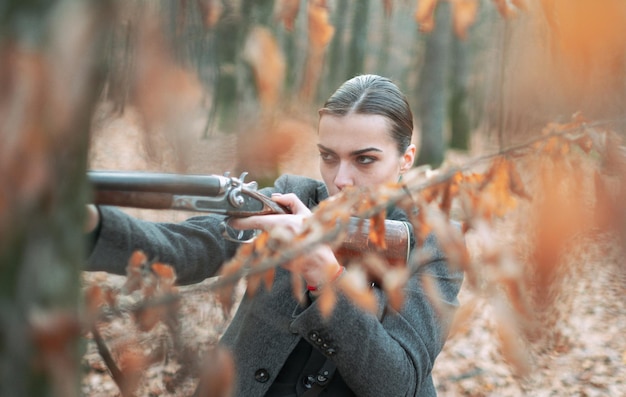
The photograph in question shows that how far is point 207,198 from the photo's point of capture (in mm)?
2137

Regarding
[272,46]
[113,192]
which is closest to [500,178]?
[272,46]

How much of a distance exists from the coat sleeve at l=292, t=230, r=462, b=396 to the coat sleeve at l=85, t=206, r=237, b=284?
1.53ft

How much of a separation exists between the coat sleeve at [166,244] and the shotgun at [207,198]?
17cm

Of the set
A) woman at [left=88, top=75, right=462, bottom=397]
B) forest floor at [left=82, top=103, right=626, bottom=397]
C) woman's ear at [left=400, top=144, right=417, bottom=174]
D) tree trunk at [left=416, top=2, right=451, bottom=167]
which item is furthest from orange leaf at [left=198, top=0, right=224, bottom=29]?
tree trunk at [left=416, top=2, right=451, bottom=167]

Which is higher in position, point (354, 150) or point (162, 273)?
point (354, 150)

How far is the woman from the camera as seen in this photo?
7.36 ft

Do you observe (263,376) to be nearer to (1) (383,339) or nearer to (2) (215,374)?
(1) (383,339)

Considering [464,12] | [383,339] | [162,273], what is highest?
[464,12]

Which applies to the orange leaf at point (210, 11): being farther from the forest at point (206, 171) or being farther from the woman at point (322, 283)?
the woman at point (322, 283)

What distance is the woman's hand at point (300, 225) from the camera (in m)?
1.99

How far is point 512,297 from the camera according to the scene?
1.35m

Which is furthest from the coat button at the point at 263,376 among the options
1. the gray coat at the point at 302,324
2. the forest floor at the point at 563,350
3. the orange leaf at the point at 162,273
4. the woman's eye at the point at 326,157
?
the forest floor at the point at 563,350

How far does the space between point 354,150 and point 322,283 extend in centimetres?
73

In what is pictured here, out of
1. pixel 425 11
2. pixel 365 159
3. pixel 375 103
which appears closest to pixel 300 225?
pixel 425 11
